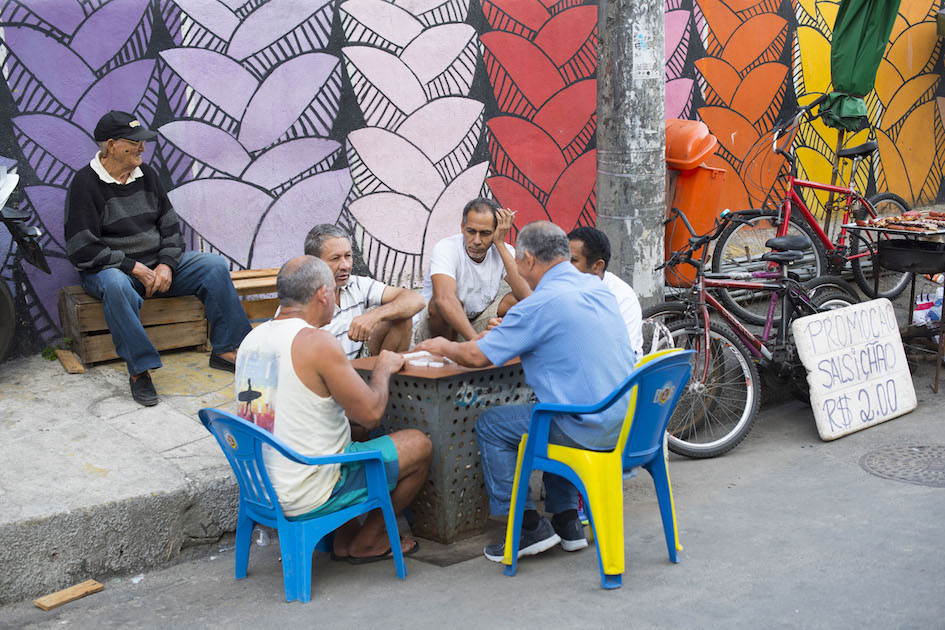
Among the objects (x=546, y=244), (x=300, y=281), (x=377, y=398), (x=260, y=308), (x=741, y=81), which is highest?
(x=741, y=81)

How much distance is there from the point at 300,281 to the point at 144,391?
71.4 inches

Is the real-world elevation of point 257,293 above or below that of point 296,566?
above

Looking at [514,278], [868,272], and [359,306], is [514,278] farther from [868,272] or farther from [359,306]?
[868,272]

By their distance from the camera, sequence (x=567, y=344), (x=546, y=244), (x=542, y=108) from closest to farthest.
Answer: (x=567, y=344), (x=546, y=244), (x=542, y=108)

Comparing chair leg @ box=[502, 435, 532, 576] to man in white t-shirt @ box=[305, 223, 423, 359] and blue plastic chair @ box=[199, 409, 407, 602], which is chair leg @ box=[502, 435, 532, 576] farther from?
man in white t-shirt @ box=[305, 223, 423, 359]

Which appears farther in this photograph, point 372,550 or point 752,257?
point 752,257

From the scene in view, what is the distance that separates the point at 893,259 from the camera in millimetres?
6828

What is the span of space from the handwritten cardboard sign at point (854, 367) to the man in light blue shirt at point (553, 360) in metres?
2.36

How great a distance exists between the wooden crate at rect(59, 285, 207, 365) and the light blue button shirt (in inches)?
102

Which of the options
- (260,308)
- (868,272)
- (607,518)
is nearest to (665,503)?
(607,518)

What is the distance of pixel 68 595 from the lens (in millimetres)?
3787

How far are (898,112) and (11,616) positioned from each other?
10.6 metres

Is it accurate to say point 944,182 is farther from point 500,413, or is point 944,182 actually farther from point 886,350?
point 500,413

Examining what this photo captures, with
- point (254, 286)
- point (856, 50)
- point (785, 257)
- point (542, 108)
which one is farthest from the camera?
point (856, 50)
